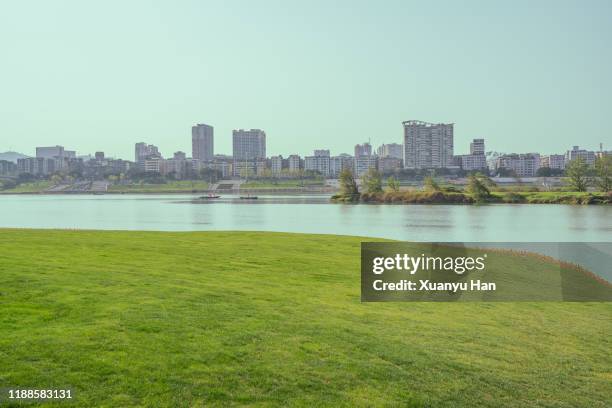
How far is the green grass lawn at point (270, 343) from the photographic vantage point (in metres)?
8.77

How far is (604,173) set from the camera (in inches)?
4596

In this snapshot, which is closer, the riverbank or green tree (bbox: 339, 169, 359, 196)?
the riverbank

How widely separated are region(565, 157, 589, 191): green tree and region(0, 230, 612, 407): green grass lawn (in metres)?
114

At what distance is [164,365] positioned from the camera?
9227 mm

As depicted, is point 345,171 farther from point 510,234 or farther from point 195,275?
point 195,275

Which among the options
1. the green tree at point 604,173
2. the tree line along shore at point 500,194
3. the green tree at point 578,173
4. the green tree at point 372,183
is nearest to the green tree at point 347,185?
the tree line along shore at point 500,194

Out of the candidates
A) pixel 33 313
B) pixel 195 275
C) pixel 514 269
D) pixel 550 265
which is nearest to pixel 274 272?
pixel 195 275

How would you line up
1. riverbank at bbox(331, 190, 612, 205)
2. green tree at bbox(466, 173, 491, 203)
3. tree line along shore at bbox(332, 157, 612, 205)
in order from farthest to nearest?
green tree at bbox(466, 173, 491, 203) → tree line along shore at bbox(332, 157, 612, 205) → riverbank at bbox(331, 190, 612, 205)

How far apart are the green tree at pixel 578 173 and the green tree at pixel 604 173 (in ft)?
8.78

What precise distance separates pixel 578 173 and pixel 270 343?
125 metres

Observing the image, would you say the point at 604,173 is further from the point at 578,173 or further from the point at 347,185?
the point at 347,185

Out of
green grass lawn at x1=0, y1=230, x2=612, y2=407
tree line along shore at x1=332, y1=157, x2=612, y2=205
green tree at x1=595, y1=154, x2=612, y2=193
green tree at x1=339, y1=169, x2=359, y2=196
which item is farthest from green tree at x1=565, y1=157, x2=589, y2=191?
green grass lawn at x1=0, y1=230, x2=612, y2=407

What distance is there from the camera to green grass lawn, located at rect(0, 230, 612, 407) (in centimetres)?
877

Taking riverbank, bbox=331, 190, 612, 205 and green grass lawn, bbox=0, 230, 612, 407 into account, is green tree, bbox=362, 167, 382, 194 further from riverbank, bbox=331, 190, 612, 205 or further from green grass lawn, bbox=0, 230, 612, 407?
green grass lawn, bbox=0, 230, 612, 407
